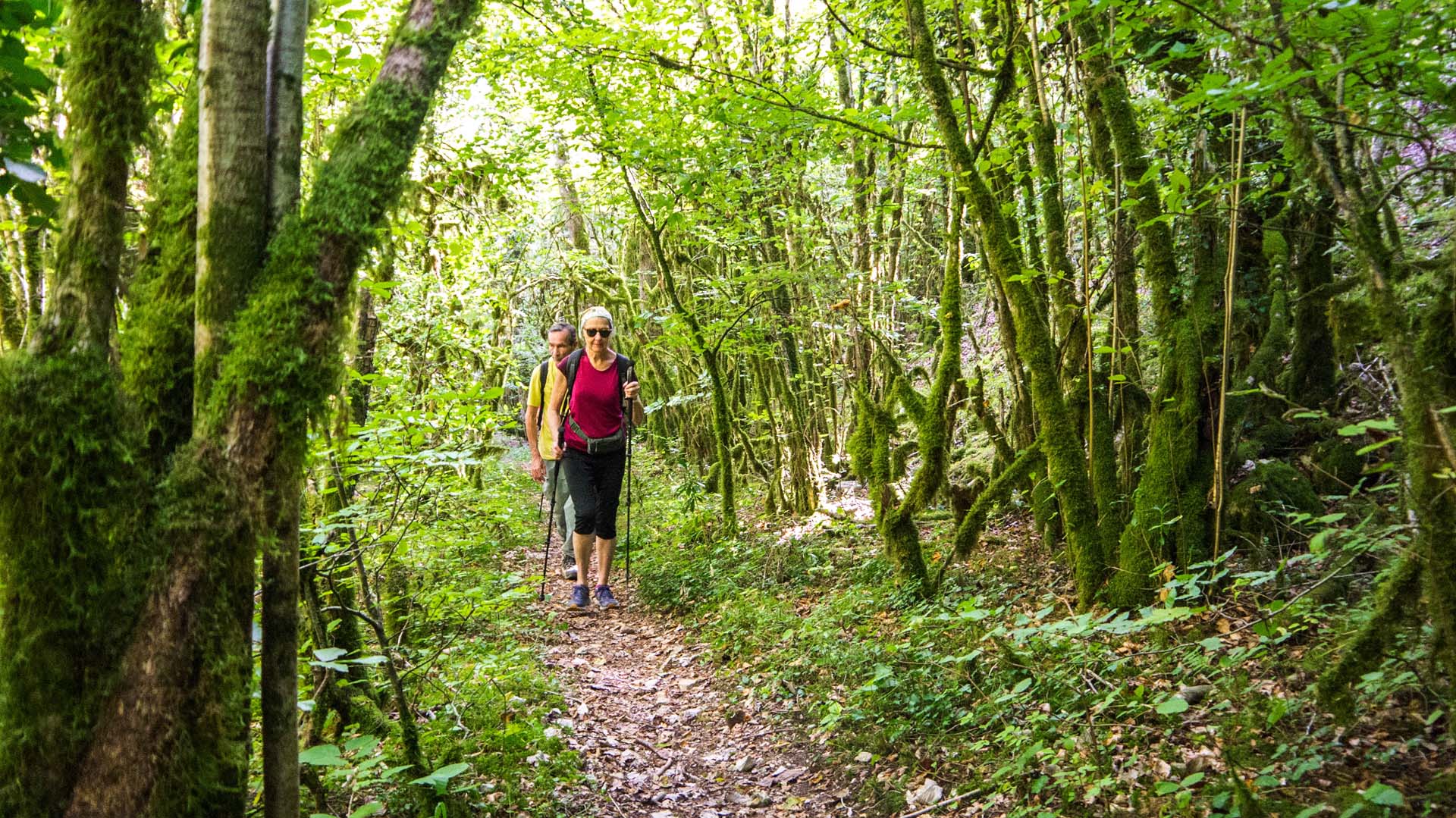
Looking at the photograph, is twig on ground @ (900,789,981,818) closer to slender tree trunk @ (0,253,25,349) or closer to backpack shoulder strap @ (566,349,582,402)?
backpack shoulder strap @ (566,349,582,402)

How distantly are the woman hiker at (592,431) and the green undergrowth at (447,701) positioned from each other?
76 centimetres

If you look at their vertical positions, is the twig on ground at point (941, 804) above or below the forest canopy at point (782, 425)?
below

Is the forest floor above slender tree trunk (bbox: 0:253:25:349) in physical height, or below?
below

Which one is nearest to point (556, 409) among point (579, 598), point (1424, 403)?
point (579, 598)

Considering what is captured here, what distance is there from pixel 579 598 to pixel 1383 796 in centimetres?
596

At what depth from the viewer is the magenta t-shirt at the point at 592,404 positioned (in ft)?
22.5

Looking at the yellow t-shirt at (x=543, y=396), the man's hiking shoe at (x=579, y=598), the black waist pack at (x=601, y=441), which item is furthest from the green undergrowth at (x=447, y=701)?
the black waist pack at (x=601, y=441)

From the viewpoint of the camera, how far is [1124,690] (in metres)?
3.54

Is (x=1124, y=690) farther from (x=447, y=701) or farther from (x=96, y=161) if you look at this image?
(x=96, y=161)

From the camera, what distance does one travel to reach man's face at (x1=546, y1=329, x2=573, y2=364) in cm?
752

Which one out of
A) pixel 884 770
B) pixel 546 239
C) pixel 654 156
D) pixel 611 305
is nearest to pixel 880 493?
Result: pixel 884 770

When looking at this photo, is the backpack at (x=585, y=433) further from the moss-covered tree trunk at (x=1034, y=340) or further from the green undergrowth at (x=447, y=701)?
the moss-covered tree trunk at (x=1034, y=340)


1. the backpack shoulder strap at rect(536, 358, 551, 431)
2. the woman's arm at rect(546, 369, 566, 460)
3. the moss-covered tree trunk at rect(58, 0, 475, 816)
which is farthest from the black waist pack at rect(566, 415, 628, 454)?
the moss-covered tree trunk at rect(58, 0, 475, 816)

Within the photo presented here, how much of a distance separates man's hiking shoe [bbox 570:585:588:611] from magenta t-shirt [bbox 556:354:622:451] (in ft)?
4.35
